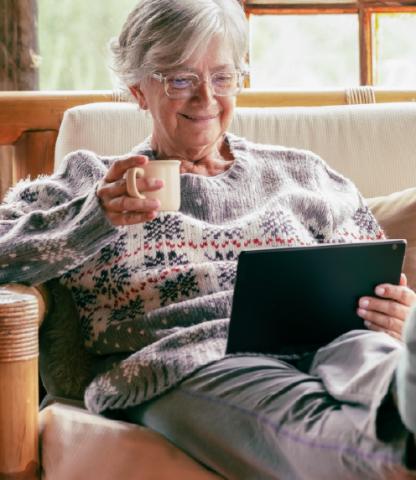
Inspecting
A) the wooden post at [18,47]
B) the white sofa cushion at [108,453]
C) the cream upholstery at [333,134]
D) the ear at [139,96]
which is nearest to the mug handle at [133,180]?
the white sofa cushion at [108,453]

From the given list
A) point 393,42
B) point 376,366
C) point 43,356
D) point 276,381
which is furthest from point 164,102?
point 393,42

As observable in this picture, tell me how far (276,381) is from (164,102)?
0.69 meters

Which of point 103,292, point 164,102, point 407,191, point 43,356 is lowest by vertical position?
point 43,356

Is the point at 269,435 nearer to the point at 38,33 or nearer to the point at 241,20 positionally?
the point at 241,20

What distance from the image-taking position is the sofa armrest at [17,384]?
1.40 m

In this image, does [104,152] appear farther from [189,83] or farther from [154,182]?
[154,182]

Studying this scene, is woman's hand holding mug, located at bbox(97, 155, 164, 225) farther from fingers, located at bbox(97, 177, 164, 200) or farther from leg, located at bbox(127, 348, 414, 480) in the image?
leg, located at bbox(127, 348, 414, 480)

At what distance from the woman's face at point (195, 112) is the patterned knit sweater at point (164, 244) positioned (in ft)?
0.23

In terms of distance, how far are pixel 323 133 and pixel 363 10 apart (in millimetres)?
1206

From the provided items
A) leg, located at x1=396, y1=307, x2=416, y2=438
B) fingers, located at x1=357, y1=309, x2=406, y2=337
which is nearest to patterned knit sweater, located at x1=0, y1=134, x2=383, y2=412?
fingers, located at x1=357, y1=309, x2=406, y2=337

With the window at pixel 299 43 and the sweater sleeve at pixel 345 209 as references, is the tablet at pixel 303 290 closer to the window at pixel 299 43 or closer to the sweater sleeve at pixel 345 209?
the sweater sleeve at pixel 345 209

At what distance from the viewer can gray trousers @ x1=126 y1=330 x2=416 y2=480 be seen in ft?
3.80

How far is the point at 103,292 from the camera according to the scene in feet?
5.66

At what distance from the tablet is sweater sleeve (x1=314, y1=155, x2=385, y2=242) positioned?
0.37 meters
